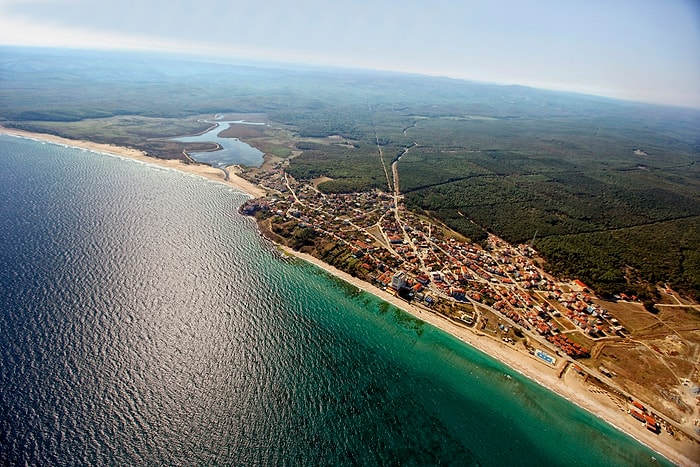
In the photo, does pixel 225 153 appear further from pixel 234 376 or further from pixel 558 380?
pixel 558 380

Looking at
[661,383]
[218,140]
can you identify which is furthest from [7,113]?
[661,383]

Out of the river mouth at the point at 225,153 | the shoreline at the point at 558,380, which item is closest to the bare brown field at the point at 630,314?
the shoreline at the point at 558,380

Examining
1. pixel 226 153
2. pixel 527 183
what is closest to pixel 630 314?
pixel 527 183

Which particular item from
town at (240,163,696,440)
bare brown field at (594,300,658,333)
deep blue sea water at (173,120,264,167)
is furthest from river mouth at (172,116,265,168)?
bare brown field at (594,300,658,333)

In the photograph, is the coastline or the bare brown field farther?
the coastline

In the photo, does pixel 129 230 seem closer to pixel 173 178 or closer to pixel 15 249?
pixel 15 249

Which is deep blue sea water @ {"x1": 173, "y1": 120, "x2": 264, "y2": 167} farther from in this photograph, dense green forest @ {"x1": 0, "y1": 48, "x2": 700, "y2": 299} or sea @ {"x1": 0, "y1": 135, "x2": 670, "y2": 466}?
sea @ {"x1": 0, "y1": 135, "x2": 670, "y2": 466}
